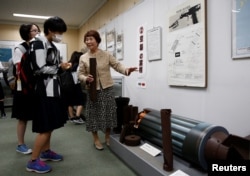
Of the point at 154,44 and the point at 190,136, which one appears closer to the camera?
the point at 190,136

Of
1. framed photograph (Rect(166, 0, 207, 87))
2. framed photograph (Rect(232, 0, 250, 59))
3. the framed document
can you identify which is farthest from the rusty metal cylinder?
the framed document

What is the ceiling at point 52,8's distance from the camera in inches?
185

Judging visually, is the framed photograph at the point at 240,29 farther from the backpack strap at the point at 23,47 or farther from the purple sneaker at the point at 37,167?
the backpack strap at the point at 23,47

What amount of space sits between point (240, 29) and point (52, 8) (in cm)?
456

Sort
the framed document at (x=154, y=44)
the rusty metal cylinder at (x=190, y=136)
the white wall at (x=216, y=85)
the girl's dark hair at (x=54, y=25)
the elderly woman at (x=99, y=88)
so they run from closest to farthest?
the rusty metal cylinder at (x=190, y=136) → the white wall at (x=216, y=85) → the girl's dark hair at (x=54, y=25) → the elderly woman at (x=99, y=88) → the framed document at (x=154, y=44)

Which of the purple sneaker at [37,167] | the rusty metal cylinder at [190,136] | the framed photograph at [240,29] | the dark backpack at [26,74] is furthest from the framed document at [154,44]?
the purple sneaker at [37,167]

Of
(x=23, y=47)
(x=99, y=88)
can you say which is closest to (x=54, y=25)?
(x=23, y=47)

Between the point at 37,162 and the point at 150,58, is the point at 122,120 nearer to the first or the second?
the point at 150,58

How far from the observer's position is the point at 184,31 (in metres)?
2.15

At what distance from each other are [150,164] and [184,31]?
4.25ft

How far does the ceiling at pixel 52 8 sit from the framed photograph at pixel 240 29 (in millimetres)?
3470

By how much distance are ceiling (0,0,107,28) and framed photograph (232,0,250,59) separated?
3470mm

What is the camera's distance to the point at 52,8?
5.11 m

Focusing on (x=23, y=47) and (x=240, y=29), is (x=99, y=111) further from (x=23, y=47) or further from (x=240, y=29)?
(x=240, y=29)
